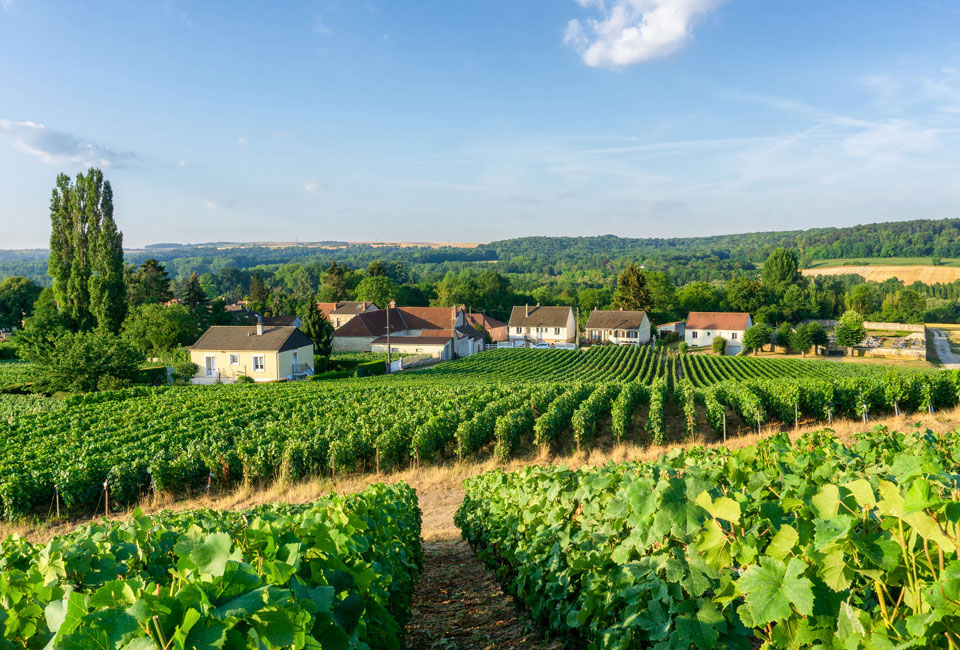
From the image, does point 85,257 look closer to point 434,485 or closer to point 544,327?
point 434,485

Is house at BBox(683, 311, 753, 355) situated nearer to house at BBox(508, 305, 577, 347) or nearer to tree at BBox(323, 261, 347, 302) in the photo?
house at BBox(508, 305, 577, 347)

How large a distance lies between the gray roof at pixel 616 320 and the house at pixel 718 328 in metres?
6.36

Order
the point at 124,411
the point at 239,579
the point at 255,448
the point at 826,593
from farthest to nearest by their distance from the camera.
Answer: the point at 124,411, the point at 255,448, the point at 826,593, the point at 239,579

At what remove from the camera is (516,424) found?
17656mm

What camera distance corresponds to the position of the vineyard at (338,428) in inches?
560

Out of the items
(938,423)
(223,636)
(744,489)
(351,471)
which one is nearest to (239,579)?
(223,636)

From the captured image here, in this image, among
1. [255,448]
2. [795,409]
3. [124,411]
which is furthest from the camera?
[124,411]

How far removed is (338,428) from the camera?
1778 cm

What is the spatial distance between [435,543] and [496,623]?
528 cm

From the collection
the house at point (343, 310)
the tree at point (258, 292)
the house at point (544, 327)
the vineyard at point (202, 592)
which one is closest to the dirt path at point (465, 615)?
the vineyard at point (202, 592)

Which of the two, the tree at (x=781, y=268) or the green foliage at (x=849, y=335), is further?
the tree at (x=781, y=268)

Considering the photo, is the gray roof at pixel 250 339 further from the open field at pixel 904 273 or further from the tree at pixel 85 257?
the open field at pixel 904 273

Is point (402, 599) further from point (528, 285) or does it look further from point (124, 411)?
point (528, 285)

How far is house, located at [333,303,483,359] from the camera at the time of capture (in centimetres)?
5872
